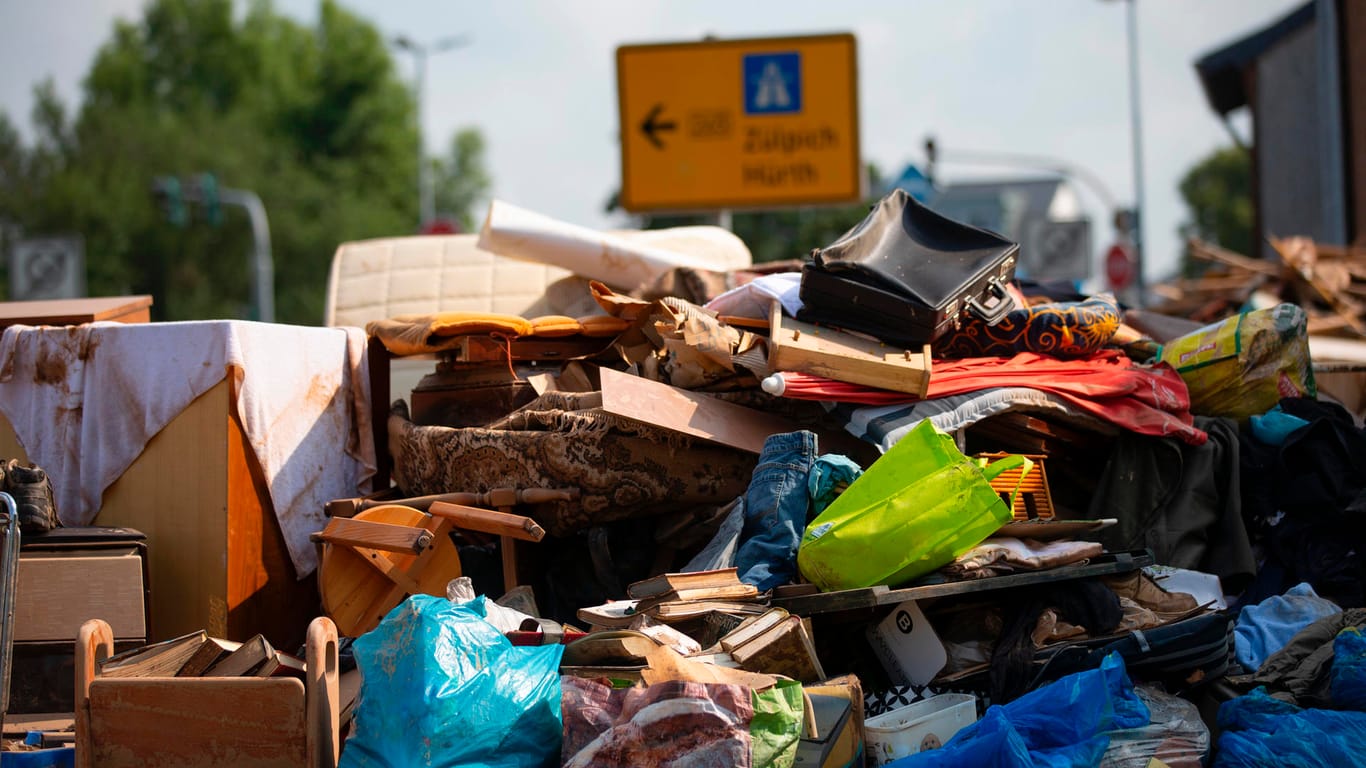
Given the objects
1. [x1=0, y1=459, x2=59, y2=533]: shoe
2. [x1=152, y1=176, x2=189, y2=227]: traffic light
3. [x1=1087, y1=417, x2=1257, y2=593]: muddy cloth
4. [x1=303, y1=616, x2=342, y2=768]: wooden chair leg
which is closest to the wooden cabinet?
[x1=0, y1=459, x2=59, y2=533]: shoe

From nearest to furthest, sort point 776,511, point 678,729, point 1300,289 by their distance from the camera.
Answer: point 678,729 < point 776,511 < point 1300,289

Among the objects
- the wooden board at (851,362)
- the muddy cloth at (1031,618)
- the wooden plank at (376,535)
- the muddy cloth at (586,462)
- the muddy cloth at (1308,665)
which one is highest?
the wooden board at (851,362)

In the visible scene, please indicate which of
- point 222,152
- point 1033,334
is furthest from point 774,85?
point 222,152

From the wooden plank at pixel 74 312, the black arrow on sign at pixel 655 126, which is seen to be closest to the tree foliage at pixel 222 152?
the black arrow on sign at pixel 655 126

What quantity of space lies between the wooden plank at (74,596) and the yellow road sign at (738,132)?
315 inches

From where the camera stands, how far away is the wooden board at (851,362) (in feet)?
17.1

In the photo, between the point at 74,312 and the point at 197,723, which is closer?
the point at 197,723

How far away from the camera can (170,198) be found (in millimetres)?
24828

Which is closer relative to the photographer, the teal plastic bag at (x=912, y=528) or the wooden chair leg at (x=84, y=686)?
the wooden chair leg at (x=84, y=686)

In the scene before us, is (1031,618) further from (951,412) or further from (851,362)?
(851,362)

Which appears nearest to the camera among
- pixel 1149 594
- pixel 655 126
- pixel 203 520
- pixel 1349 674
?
pixel 1349 674

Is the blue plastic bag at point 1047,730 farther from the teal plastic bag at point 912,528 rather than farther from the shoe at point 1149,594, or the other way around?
the shoe at point 1149,594

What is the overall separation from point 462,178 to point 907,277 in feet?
172

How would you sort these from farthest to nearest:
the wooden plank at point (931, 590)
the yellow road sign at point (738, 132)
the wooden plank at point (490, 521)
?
the yellow road sign at point (738, 132) < the wooden plank at point (490, 521) < the wooden plank at point (931, 590)
